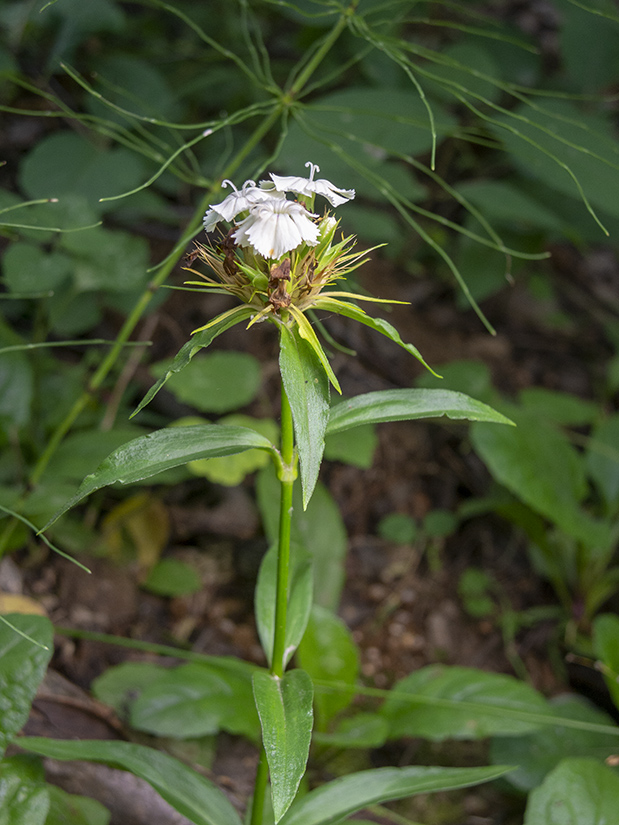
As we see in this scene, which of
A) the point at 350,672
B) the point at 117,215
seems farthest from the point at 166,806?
the point at 117,215

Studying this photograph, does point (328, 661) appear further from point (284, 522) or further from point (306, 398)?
point (306, 398)

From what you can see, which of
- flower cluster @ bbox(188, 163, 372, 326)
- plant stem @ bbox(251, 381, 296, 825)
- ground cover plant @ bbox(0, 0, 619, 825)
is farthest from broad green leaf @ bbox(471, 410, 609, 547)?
flower cluster @ bbox(188, 163, 372, 326)

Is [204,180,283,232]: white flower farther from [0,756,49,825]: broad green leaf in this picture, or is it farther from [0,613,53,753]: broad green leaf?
[0,756,49,825]: broad green leaf

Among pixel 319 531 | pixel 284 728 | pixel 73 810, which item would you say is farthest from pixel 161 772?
pixel 319 531

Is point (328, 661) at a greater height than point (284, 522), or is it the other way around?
point (284, 522)

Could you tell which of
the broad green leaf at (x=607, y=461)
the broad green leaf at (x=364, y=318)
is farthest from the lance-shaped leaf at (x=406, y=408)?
the broad green leaf at (x=607, y=461)

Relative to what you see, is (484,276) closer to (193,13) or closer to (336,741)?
(193,13)

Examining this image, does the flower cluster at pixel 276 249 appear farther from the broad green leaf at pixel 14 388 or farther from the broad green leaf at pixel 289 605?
the broad green leaf at pixel 14 388
